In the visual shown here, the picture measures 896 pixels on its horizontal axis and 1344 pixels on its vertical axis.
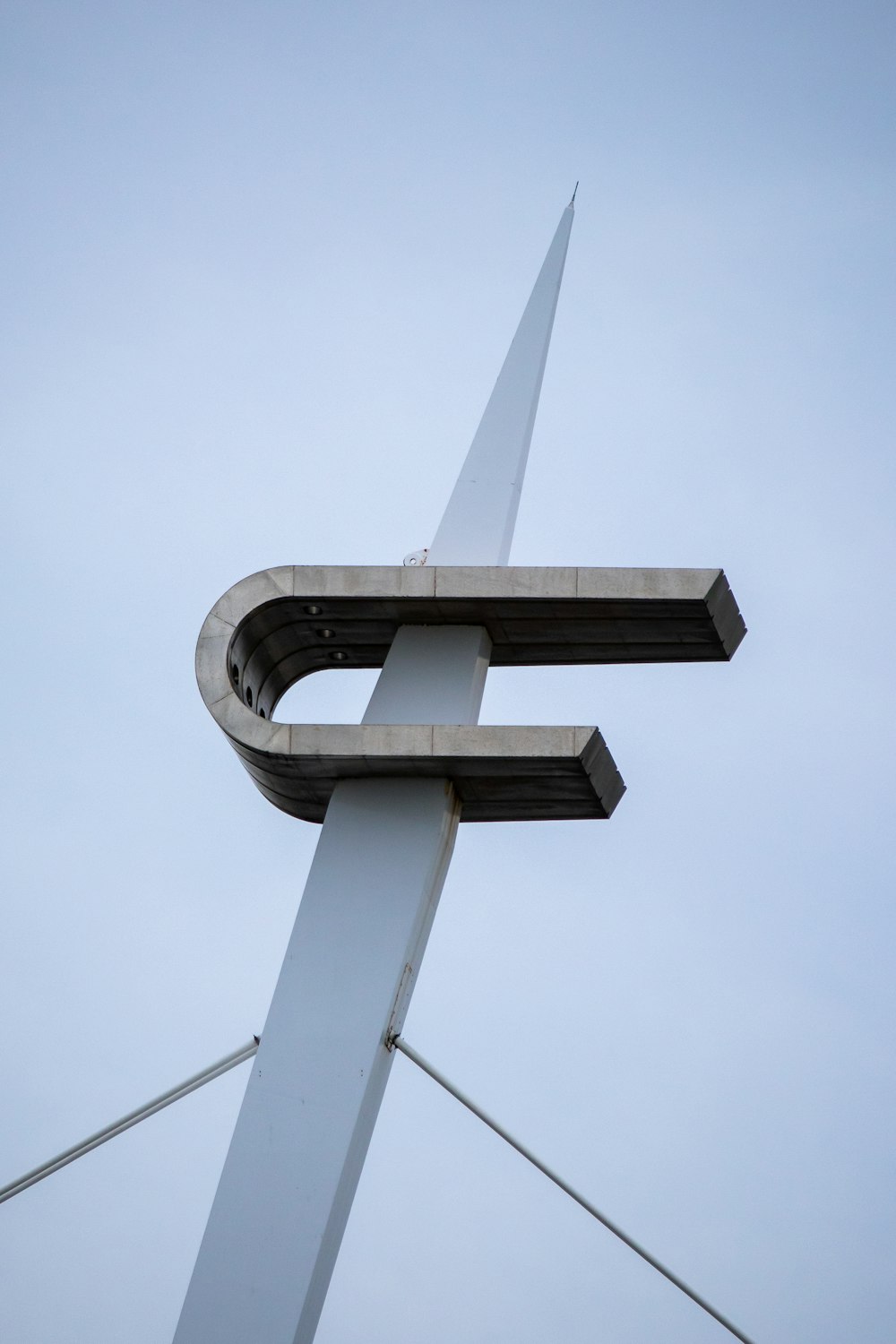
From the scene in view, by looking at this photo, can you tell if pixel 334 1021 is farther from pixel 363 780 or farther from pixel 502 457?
pixel 502 457

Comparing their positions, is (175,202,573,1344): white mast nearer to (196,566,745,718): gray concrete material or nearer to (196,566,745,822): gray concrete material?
(196,566,745,822): gray concrete material

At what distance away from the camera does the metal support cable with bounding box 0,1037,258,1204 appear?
16.8 m

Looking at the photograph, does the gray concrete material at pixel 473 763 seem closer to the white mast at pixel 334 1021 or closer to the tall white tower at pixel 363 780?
the tall white tower at pixel 363 780

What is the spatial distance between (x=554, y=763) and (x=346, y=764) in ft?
7.56

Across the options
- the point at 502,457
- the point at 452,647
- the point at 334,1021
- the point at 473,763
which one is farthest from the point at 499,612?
the point at 334,1021

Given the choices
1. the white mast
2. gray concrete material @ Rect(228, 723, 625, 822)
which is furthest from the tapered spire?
gray concrete material @ Rect(228, 723, 625, 822)

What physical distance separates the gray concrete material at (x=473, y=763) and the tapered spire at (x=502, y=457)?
3.04 meters

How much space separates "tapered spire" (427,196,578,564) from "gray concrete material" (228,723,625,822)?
304 cm

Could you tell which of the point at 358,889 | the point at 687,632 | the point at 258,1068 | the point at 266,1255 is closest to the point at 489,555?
the point at 687,632

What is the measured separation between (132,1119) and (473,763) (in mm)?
5061

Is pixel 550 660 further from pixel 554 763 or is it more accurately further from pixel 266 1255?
pixel 266 1255

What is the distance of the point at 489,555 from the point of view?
19.8 m

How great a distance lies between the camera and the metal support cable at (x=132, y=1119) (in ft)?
55.3

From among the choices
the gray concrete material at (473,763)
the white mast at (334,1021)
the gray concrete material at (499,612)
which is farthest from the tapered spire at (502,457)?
the gray concrete material at (473,763)
